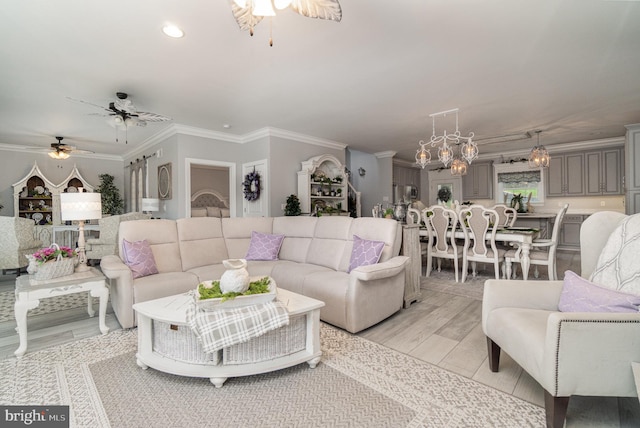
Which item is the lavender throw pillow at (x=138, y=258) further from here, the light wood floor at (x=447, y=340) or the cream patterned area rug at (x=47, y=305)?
the cream patterned area rug at (x=47, y=305)

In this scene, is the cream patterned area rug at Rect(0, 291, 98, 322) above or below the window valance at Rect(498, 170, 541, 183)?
below

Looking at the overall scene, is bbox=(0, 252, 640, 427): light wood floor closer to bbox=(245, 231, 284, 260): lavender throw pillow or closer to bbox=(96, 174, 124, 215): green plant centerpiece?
bbox=(245, 231, 284, 260): lavender throw pillow

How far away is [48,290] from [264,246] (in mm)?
2041

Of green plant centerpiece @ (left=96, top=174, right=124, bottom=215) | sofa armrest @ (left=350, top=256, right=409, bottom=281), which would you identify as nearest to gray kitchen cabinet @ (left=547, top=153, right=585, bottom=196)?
sofa armrest @ (left=350, top=256, right=409, bottom=281)

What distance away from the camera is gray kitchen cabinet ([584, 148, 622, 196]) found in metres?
6.46

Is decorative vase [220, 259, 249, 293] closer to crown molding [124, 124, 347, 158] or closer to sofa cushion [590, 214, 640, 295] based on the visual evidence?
sofa cushion [590, 214, 640, 295]

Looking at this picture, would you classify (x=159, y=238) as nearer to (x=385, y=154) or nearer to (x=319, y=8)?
(x=319, y=8)

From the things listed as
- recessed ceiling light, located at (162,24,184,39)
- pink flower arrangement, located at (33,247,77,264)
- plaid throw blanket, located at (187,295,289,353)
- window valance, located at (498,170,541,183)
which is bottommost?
plaid throw blanket, located at (187,295,289,353)

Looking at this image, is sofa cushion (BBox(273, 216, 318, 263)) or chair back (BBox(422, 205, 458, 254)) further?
chair back (BBox(422, 205, 458, 254))

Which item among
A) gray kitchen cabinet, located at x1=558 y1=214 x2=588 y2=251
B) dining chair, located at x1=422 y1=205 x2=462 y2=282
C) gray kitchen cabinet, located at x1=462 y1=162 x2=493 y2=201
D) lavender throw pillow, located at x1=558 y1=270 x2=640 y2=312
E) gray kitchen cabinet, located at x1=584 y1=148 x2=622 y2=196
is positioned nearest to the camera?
lavender throw pillow, located at x1=558 y1=270 x2=640 y2=312

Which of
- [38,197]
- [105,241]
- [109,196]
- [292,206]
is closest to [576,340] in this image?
[292,206]

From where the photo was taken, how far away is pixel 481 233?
4.16 metres

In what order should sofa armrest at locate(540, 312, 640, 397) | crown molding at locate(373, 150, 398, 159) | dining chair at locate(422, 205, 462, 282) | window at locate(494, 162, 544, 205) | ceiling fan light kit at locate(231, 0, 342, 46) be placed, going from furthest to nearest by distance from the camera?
1. crown molding at locate(373, 150, 398, 159)
2. window at locate(494, 162, 544, 205)
3. dining chair at locate(422, 205, 462, 282)
4. ceiling fan light kit at locate(231, 0, 342, 46)
5. sofa armrest at locate(540, 312, 640, 397)

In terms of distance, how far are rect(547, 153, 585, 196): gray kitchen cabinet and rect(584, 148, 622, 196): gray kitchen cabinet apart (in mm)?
121
